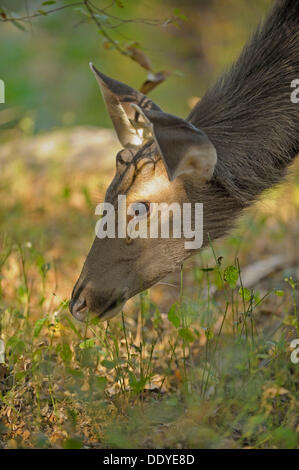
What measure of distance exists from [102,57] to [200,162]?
10139 millimetres

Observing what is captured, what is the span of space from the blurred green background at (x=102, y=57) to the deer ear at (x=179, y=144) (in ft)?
23.8

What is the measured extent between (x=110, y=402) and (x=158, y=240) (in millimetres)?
856

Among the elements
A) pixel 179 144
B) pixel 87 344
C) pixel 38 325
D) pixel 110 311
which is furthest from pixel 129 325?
pixel 179 144

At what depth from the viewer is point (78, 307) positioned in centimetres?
351

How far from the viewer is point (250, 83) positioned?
12.5 feet

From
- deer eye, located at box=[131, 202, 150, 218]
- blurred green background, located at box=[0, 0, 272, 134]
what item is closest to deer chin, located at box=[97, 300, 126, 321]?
deer eye, located at box=[131, 202, 150, 218]

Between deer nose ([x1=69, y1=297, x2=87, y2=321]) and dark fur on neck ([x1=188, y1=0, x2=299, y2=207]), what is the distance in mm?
918

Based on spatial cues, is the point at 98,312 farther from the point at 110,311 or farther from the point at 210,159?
the point at 210,159

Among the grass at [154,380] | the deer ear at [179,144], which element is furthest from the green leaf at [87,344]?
the deer ear at [179,144]

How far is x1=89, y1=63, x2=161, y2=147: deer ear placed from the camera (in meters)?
3.53

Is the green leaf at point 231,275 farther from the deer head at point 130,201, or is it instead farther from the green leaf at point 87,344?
the green leaf at point 87,344

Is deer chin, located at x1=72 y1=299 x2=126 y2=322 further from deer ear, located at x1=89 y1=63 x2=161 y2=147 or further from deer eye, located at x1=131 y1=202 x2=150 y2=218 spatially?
deer ear, located at x1=89 y1=63 x2=161 y2=147
